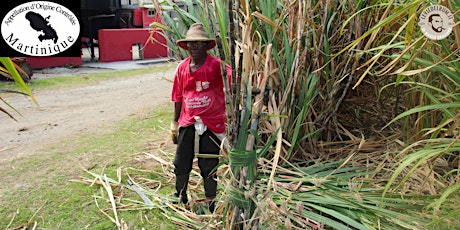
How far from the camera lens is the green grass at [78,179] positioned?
288 centimetres

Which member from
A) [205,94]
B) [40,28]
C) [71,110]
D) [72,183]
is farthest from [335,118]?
[40,28]

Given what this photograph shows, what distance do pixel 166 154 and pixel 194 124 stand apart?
1.30 m

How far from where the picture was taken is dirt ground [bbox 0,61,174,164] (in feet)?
16.0

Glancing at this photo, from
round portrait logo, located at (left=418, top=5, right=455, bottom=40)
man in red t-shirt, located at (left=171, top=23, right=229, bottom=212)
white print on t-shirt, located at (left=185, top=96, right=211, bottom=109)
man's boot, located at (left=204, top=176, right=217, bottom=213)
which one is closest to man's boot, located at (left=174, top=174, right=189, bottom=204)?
man in red t-shirt, located at (left=171, top=23, right=229, bottom=212)

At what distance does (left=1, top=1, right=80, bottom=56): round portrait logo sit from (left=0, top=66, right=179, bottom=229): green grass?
166 inches

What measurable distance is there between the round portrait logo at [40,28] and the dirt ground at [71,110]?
0.90m

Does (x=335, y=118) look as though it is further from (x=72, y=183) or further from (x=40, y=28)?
(x=40, y=28)

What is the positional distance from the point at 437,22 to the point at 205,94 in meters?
1.44

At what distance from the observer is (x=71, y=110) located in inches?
257

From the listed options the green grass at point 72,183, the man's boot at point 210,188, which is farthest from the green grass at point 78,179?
the man's boot at point 210,188

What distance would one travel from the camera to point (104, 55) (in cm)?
1269

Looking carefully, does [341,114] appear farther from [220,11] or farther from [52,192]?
[52,192]

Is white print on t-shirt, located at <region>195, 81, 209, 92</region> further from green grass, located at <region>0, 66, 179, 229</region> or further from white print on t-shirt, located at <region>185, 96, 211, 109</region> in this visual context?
green grass, located at <region>0, 66, 179, 229</region>

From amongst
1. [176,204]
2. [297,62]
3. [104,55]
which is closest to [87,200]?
[176,204]
